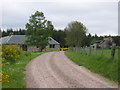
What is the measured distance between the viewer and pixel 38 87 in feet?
27.7

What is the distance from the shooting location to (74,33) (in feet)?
198

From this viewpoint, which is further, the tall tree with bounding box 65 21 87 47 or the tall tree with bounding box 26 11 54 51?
the tall tree with bounding box 65 21 87 47

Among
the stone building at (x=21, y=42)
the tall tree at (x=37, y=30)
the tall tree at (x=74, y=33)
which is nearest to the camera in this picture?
the tall tree at (x=37, y=30)

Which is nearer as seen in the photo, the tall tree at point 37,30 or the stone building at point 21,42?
the tall tree at point 37,30

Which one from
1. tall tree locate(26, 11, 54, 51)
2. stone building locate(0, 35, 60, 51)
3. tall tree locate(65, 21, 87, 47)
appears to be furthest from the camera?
stone building locate(0, 35, 60, 51)

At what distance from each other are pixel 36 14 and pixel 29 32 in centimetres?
476

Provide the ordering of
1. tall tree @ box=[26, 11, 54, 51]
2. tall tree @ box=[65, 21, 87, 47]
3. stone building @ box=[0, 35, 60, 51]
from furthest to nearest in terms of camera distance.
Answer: stone building @ box=[0, 35, 60, 51], tall tree @ box=[65, 21, 87, 47], tall tree @ box=[26, 11, 54, 51]

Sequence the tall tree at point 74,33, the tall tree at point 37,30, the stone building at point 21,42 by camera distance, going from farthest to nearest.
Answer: the stone building at point 21,42
the tall tree at point 74,33
the tall tree at point 37,30

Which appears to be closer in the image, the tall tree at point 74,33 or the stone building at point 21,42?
the tall tree at point 74,33

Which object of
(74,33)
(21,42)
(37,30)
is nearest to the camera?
(37,30)

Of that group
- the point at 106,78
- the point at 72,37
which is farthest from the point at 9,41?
the point at 106,78

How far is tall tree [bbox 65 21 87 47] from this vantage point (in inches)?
2349

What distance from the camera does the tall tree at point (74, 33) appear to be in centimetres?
5965

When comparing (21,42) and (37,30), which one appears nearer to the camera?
(37,30)
